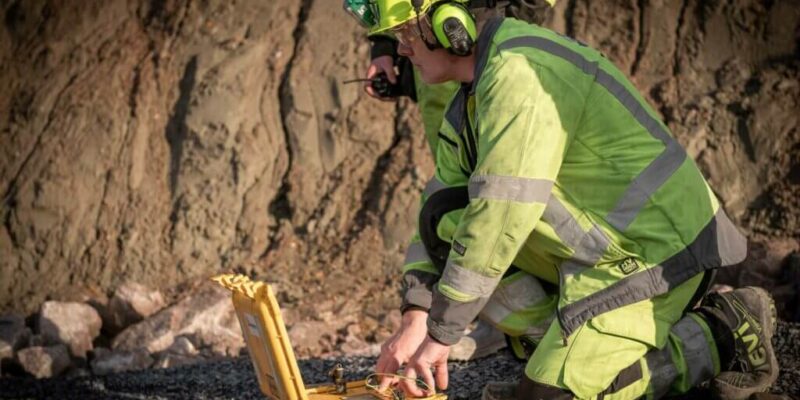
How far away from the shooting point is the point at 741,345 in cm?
440

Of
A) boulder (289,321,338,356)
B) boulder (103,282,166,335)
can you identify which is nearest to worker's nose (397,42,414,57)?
boulder (289,321,338,356)

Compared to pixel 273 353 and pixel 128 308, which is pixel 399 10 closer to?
pixel 273 353

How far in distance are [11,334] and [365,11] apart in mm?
4176

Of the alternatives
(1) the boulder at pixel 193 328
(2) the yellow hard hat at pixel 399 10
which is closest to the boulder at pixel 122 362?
(1) the boulder at pixel 193 328

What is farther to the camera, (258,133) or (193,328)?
(258,133)

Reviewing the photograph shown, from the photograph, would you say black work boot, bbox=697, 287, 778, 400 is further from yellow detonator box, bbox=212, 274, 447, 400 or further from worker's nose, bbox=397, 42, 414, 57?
worker's nose, bbox=397, 42, 414, 57

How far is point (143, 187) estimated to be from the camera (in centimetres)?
879

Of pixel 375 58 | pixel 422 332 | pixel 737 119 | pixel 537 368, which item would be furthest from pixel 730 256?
pixel 737 119

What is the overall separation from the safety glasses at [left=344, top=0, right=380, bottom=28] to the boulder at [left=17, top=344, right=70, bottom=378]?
341cm

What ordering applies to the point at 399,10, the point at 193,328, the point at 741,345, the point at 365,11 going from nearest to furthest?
the point at 399,10 < the point at 741,345 < the point at 365,11 < the point at 193,328

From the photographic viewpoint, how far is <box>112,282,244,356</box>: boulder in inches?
297

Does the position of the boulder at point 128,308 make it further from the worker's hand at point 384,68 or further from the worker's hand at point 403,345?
the worker's hand at point 403,345

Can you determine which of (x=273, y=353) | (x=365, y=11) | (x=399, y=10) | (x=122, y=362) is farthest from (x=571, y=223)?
(x=122, y=362)

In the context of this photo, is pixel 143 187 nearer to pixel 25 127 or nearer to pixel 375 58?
pixel 25 127
